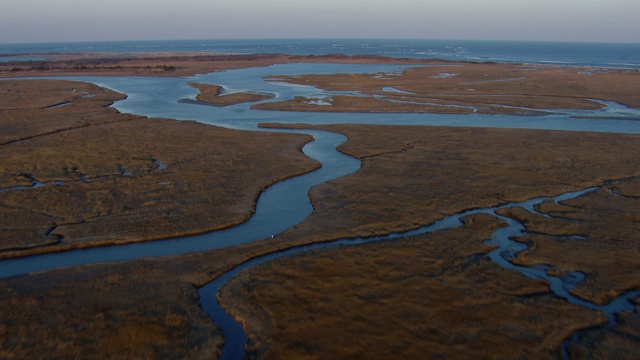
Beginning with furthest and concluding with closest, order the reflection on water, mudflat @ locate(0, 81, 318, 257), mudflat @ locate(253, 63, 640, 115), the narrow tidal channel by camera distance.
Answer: mudflat @ locate(253, 63, 640, 115)
the reflection on water
mudflat @ locate(0, 81, 318, 257)
the narrow tidal channel

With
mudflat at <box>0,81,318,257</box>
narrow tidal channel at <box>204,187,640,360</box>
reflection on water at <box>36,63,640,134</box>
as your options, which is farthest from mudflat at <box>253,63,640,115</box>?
narrow tidal channel at <box>204,187,640,360</box>

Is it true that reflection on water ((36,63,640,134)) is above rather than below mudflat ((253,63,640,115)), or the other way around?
below

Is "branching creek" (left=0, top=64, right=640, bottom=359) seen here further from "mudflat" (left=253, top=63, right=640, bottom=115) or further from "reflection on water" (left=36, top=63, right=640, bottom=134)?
"mudflat" (left=253, top=63, right=640, bottom=115)

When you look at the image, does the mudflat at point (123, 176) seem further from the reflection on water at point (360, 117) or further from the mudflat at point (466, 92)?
the mudflat at point (466, 92)

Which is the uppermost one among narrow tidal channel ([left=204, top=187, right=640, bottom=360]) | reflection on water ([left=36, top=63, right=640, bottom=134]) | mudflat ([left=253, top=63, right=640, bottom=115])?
mudflat ([left=253, top=63, right=640, bottom=115])

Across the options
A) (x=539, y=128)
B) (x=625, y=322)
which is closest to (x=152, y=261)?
(x=625, y=322)

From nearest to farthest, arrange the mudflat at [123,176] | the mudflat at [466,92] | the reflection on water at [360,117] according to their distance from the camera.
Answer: the mudflat at [123,176] < the reflection on water at [360,117] < the mudflat at [466,92]

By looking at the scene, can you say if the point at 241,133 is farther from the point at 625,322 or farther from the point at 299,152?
the point at 625,322

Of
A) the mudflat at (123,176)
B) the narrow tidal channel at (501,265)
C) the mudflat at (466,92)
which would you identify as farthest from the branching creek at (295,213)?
the mudflat at (466,92)

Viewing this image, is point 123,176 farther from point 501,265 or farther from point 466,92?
point 466,92

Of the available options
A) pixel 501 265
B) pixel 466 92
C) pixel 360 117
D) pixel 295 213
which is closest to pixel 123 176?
pixel 295 213

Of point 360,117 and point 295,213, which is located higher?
point 360,117
